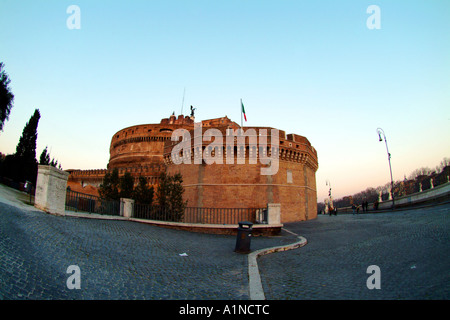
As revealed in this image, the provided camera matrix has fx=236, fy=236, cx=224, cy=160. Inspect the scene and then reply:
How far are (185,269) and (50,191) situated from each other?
638cm

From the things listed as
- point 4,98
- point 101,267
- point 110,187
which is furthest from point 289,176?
point 4,98

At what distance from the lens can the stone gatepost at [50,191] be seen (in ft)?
27.2

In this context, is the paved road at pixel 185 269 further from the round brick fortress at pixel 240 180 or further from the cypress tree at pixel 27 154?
the cypress tree at pixel 27 154

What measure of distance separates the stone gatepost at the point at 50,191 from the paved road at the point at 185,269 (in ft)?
5.72

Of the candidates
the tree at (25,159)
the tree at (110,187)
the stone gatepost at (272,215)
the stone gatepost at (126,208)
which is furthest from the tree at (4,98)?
the stone gatepost at (272,215)

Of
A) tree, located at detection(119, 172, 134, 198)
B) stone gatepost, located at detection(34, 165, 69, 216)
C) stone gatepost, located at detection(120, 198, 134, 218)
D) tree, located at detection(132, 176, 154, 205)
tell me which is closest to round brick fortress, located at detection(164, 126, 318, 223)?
tree, located at detection(132, 176, 154, 205)

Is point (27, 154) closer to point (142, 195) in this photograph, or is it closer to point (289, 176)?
point (142, 195)

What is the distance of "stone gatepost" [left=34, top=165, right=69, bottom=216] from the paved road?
1743mm

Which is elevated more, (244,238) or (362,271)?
(244,238)

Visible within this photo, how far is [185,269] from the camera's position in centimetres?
518

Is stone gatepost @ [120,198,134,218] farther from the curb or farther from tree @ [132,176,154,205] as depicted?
the curb
